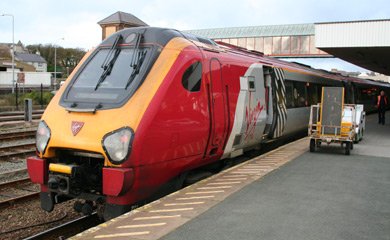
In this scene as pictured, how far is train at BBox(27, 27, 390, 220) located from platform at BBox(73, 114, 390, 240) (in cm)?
47

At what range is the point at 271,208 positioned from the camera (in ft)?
17.8

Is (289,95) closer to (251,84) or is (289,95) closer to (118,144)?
(251,84)

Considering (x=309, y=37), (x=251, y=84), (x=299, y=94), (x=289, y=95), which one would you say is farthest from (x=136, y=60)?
(x=309, y=37)

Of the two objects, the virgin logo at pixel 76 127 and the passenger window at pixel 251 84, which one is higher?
the passenger window at pixel 251 84

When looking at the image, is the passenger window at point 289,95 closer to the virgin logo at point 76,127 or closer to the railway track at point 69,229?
the railway track at point 69,229

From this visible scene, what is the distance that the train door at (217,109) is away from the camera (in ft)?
22.5

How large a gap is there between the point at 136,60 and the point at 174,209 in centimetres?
236

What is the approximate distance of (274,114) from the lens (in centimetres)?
1012

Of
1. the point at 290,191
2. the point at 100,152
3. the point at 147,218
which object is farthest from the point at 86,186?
the point at 290,191

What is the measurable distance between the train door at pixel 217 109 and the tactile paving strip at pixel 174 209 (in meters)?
0.58

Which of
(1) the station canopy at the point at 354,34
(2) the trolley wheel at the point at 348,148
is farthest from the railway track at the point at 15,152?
(1) the station canopy at the point at 354,34

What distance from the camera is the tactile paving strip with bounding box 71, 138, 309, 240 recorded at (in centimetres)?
447

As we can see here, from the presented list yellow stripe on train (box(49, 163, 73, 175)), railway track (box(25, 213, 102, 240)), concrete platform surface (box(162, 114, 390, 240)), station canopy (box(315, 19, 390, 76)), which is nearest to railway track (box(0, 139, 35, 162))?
railway track (box(25, 213, 102, 240))

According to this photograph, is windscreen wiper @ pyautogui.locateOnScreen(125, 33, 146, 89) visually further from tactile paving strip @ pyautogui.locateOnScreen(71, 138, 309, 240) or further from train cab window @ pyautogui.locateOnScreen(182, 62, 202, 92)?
tactile paving strip @ pyautogui.locateOnScreen(71, 138, 309, 240)
